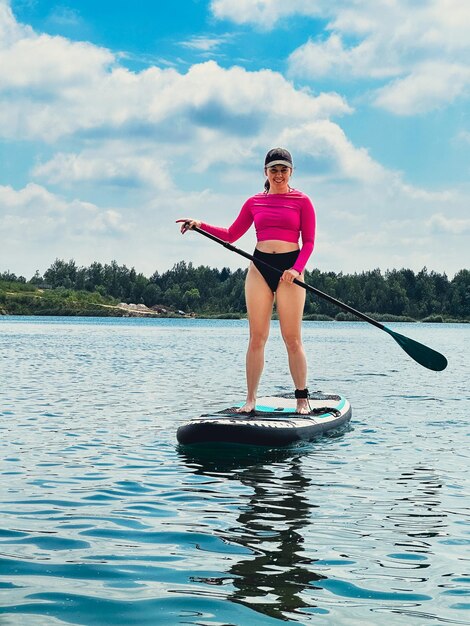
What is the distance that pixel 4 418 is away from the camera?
40.0 ft

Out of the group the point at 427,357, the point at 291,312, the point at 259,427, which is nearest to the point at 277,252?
the point at 291,312

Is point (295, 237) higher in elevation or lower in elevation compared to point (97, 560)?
higher

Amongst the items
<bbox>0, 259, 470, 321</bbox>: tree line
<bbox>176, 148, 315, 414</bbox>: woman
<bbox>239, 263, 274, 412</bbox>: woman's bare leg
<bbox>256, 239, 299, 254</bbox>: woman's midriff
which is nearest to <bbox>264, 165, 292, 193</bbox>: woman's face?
<bbox>176, 148, 315, 414</bbox>: woman

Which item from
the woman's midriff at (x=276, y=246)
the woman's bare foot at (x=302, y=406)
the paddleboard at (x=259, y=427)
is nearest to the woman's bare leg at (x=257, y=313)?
the woman's midriff at (x=276, y=246)

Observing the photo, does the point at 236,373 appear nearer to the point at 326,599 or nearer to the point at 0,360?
the point at 0,360

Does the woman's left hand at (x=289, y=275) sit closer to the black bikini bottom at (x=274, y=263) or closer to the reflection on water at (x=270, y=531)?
the black bikini bottom at (x=274, y=263)

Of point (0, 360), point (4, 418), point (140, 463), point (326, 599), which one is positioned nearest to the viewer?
point (326, 599)

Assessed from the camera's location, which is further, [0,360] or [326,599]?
[0,360]

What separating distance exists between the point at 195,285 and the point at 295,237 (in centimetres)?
18365

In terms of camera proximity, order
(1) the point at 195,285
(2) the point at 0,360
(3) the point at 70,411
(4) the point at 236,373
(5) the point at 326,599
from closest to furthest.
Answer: (5) the point at 326,599 → (3) the point at 70,411 → (4) the point at 236,373 → (2) the point at 0,360 → (1) the point at 195,285

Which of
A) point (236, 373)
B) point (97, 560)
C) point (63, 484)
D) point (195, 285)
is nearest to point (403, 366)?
point (236, 373)

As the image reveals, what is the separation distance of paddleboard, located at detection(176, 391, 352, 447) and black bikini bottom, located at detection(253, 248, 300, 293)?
62.2 inches

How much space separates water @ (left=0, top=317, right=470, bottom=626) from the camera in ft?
14.3

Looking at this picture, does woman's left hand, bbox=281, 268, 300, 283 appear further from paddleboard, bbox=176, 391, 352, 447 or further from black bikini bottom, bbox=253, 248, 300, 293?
paddleboard, bbox=176, 391, 352, 447
